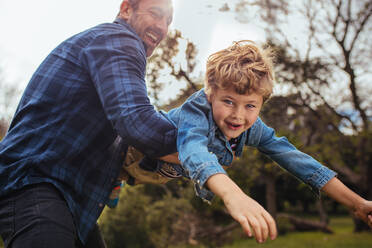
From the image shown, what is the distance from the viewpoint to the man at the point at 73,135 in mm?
1229

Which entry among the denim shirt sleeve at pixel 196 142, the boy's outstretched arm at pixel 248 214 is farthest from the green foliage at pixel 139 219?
the boy's outstretched arm at pixel 248 214

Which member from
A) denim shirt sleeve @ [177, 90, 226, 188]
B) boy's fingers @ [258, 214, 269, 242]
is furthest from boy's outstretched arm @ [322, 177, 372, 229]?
boy's fingers @ [258, 214, 269, 242]

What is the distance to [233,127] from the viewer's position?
160cm

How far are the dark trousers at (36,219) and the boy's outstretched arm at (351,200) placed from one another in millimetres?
1248

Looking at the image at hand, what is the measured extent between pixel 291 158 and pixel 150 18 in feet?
3.41

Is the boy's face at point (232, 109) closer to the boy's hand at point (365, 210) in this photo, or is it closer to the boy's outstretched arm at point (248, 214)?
the boy's outstretched arm at point (248, 214)

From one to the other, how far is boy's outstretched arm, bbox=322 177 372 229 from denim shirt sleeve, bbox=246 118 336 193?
0.05 metres

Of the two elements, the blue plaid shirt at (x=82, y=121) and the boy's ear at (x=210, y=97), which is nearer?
the blue plaid shirt at (x=82, y=121)

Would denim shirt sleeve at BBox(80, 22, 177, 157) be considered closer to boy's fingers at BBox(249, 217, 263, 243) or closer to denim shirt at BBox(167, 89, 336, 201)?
denim shirt at BBox(167, 89, 336, 201)

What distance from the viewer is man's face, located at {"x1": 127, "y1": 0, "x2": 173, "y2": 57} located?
1694mm

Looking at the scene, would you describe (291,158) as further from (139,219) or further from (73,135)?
(139,219)

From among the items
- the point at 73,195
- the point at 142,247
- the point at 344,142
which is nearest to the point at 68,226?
the point at 73,195

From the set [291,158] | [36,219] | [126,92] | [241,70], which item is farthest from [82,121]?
[291,158]

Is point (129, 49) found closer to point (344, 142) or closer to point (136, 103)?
point (136, 103)
